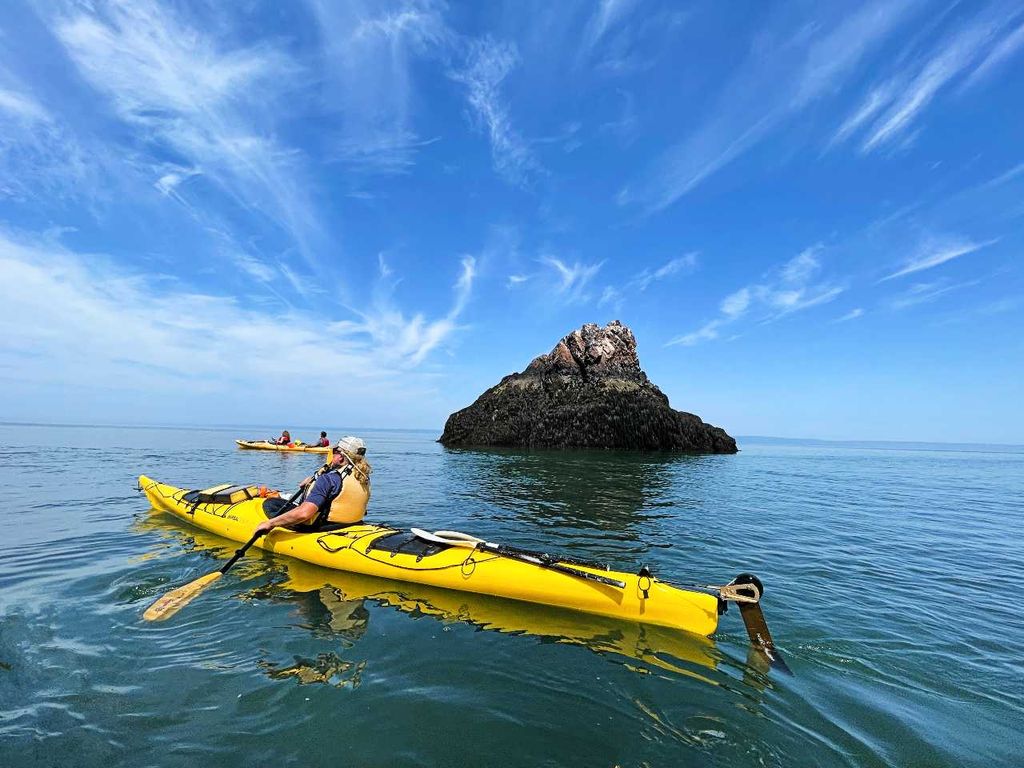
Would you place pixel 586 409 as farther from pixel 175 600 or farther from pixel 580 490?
pixel 175 600

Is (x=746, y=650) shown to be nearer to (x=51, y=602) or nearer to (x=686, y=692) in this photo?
(x=686, y=692)

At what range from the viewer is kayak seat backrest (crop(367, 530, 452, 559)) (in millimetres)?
8086

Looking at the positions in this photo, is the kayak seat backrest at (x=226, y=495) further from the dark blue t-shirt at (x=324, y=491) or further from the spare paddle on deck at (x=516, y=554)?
the spare paddle on deck at (x=516, y=554)

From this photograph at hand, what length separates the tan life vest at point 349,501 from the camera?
921cm

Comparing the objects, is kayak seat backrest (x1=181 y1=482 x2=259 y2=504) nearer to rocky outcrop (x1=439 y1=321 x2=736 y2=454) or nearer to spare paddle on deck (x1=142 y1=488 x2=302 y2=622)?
spare paddle on deck (x1=142 y1=488 x2=302 y2=622)

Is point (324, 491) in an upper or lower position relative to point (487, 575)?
upper

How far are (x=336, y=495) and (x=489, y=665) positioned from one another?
15.8 feet

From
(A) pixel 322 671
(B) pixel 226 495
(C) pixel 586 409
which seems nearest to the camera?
(A) pixel 322 671

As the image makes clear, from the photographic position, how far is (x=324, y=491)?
893 cm

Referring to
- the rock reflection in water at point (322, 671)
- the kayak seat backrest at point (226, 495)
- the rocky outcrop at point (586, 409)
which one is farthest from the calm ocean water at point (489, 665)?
the rocky outcrop at point (586, 409)

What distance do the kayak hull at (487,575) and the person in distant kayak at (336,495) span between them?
0.98 feet

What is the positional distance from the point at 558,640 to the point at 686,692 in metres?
1.70

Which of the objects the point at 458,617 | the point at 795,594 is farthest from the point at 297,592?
the point at 795,594

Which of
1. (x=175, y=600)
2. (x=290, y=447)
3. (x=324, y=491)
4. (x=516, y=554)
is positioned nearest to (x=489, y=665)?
(x=516, y=554)
